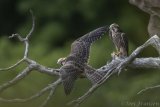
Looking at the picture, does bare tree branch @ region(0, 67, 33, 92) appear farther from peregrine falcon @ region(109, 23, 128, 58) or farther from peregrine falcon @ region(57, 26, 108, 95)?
peregrine falcon @ region(109, 23, 128, 58)

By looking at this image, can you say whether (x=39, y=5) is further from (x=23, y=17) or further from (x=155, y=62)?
(x=155, y=62)

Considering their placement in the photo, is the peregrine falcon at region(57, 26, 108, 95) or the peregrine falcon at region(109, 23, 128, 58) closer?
the peregrine falcon at region(57, 26, 108, 95)

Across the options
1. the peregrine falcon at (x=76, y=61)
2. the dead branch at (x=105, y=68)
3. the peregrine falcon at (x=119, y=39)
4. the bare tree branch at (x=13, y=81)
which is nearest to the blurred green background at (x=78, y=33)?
the peregrine falcon at (x=119, y=39)

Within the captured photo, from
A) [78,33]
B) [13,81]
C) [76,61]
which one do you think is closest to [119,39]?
[76,61]

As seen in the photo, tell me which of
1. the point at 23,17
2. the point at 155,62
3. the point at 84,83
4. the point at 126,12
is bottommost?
the point at 155,62

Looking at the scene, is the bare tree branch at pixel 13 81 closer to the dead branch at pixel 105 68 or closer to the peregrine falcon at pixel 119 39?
the dead branch at pixel 105 68

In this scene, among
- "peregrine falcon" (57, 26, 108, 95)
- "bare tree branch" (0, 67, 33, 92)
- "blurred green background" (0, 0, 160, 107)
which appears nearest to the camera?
"bare tree branch" (0, 67, 33, 92)

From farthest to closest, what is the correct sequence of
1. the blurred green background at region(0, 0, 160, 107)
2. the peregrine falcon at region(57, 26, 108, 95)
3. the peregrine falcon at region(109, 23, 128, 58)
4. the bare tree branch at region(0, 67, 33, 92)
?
the blurred green background at region(0, 0, 160, 107)
the peregrine falcon at region(109, 23, 128, 58)
the peregrine falcon at region(57, 26, 108, 95)
the bare tree branch at region(0, 67, 33, 92)

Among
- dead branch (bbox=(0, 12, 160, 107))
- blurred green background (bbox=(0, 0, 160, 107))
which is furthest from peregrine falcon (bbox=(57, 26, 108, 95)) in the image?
blurred green background (bbox=(0, 0, 160, 107))

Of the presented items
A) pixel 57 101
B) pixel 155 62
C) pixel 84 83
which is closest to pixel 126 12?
pixel 84 83
